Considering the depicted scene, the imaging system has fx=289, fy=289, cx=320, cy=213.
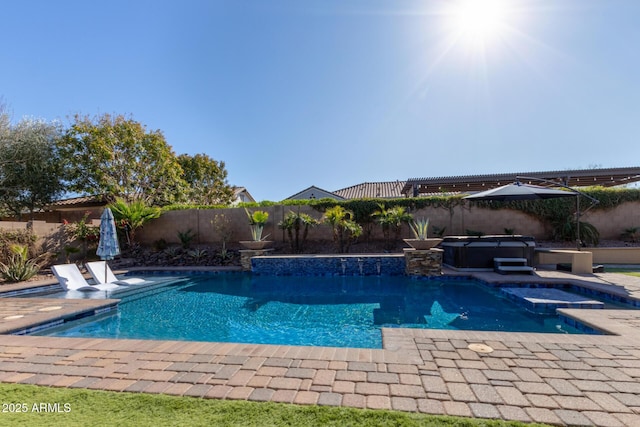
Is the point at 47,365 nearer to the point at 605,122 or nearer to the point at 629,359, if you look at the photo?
the point at 629,359

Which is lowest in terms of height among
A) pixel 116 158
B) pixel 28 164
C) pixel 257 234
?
pixel 257 234

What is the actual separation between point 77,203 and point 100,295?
1924cm

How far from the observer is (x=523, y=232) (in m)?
13.7

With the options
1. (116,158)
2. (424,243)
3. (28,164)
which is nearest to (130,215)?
(116,158)

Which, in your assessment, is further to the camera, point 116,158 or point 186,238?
point 116,158

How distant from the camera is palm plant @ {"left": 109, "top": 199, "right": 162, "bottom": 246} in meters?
14.3

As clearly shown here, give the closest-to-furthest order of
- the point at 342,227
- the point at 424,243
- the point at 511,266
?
the point at 511,266 < the point at 424,243 < the point at 342,227

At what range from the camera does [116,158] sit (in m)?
16.6

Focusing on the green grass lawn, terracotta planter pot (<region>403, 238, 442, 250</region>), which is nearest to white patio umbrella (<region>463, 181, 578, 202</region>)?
terracotta planter pot (<region>403, 238, 442, 250</region>)

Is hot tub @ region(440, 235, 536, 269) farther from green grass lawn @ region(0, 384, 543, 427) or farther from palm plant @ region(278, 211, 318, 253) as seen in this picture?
green grass lawn @ region(0, 384, 543, 427)

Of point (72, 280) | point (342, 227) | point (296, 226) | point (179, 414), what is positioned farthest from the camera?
point (296, 226)

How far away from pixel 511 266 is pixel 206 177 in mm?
24976

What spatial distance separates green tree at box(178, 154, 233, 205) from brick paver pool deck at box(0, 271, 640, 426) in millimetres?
22858

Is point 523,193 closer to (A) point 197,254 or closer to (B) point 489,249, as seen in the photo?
(B) point 489,249
